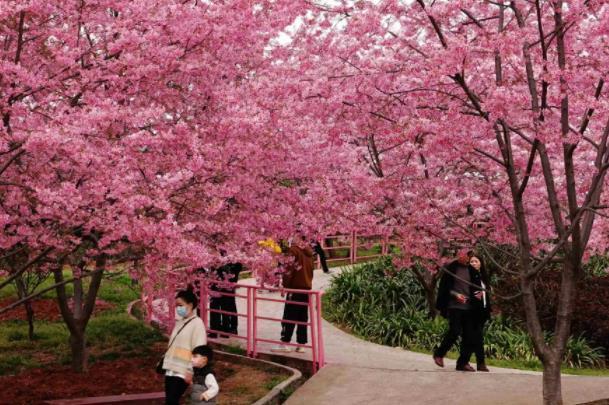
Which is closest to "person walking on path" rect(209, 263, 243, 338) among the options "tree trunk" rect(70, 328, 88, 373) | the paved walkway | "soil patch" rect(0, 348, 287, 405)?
"soil patch" rect(0, 348, 287, 405)

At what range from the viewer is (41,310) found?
16594 mm

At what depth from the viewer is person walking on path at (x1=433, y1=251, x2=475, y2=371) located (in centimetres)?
1066

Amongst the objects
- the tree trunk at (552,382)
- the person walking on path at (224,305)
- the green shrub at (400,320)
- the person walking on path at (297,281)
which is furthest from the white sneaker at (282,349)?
the tree trunk at (552,382)

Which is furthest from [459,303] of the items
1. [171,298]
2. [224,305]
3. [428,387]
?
[224,305]

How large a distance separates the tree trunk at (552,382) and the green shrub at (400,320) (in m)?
5.38

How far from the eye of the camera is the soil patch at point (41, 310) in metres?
15.8

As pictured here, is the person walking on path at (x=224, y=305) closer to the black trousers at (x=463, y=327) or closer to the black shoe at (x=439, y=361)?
the black shoe at (x=439, y=361)

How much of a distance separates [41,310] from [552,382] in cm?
1177

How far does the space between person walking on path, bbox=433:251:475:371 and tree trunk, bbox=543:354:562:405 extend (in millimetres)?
2661

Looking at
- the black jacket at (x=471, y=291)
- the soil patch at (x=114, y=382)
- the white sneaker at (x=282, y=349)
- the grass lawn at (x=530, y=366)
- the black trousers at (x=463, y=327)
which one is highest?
the black jacket at (x=471, y=291)

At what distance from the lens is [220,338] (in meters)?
13.3

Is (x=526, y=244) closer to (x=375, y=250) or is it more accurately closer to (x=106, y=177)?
(x=106, y=177)

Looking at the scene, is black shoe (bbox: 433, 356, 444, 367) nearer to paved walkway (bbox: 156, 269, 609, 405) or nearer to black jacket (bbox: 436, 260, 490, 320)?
paved walkway (bbox: 156, 269, 609, 405)

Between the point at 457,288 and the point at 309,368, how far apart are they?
232 cm
